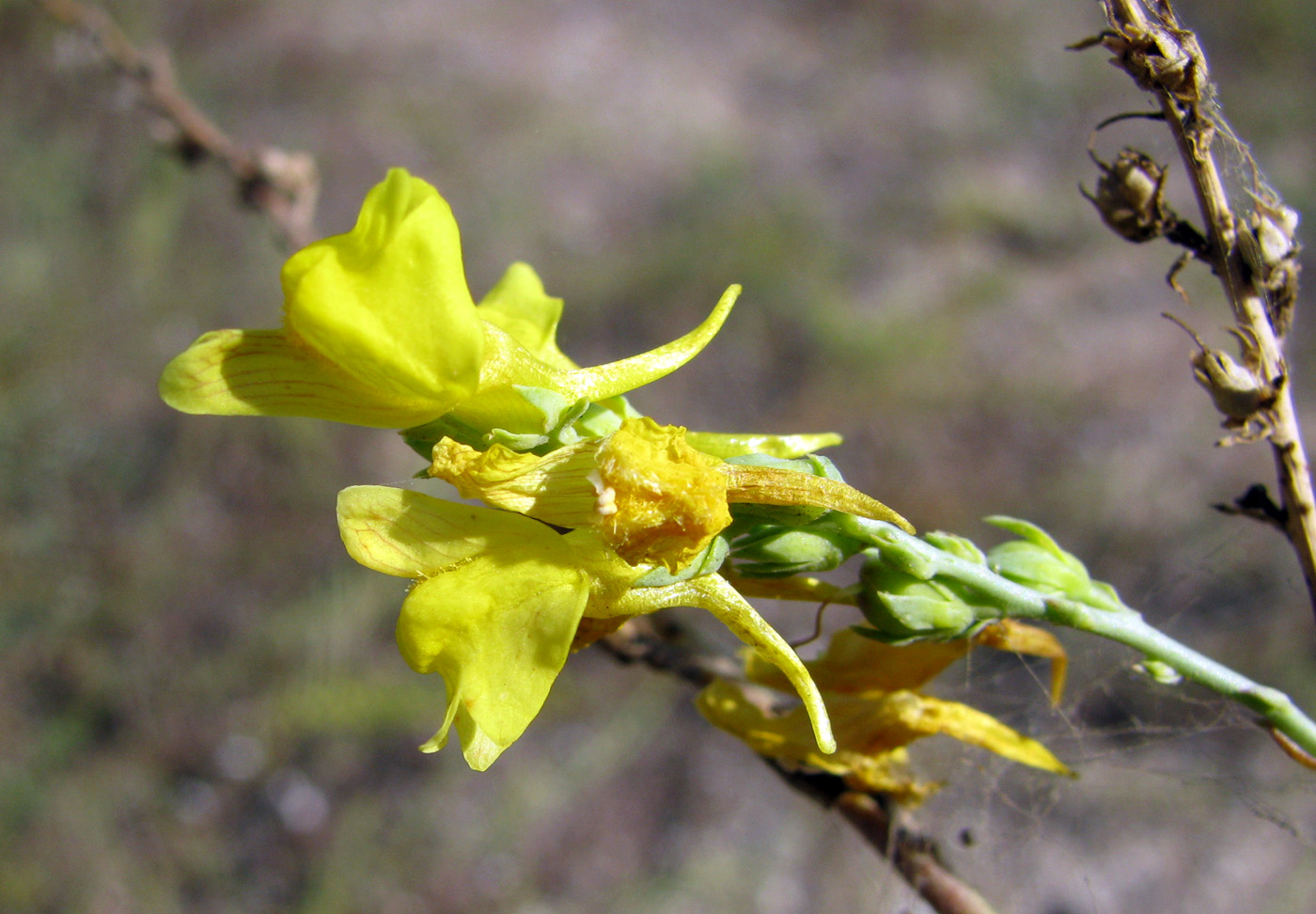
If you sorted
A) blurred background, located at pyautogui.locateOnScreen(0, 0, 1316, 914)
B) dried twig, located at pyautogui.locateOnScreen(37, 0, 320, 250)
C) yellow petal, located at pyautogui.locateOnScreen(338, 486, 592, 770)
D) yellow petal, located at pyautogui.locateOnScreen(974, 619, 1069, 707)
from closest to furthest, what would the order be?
yellow petal, located at pyautogui.locateOnScreen(338, 486, 592, 770) < yellow petal, located at pyautogui.locateOnScreen(974, 619, 1069, 707) < dried twig, located at pyautogui.locateOnScreen(37, 0, 320, 250) < blurred background, located at pyautogui.locateOnScreen(0, 0, 1316, 914)

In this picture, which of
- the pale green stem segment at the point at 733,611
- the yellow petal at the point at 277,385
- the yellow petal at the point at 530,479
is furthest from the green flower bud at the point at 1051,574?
the yellow petal at the point at 277,385

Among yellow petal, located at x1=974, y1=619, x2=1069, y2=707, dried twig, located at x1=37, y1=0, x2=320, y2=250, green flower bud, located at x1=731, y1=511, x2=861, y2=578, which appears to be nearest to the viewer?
green flower bud, located at x1=731, y1=511, x2=861, y2=578

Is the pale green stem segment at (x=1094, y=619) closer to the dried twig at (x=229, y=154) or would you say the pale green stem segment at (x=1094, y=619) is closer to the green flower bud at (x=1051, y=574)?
the green flower bud at (x=1051, y=574)

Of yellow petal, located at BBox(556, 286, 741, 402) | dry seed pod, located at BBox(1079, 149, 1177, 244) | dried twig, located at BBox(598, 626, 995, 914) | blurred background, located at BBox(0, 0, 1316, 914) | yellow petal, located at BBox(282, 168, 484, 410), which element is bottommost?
blurred background, located at BBox(0, 0, 1316, 914)

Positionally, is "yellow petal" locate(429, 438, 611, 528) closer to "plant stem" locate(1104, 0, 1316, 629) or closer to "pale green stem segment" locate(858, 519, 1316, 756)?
"pale green stem segment" locate(858, 519, 1316, 756)

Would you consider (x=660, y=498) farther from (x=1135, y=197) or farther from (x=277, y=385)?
(x=1135, y=197)

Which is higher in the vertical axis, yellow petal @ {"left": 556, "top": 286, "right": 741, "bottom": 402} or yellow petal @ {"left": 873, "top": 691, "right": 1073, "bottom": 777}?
yellow petal @ {"left": 556, "top": 286, "right": 741, "bottom": 402}

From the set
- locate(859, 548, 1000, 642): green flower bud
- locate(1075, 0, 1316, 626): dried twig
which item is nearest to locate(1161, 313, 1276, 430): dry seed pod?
locate(1075, 0, 1316, 626): dried twig
